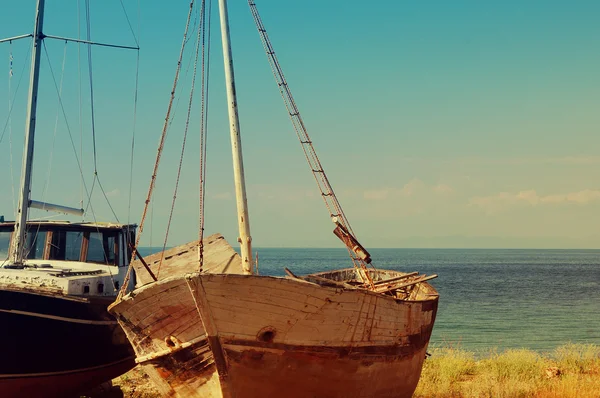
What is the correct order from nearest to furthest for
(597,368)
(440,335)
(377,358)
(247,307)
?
(247,307) → (377,358) → (597,368) → (440,335)

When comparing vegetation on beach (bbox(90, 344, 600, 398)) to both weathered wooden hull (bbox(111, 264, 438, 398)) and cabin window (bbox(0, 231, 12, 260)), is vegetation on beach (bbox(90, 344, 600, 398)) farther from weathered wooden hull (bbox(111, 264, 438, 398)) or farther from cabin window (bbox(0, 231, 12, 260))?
cabin window (bbox(0, 231, 12, 260))

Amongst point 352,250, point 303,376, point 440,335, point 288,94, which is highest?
point 288,94

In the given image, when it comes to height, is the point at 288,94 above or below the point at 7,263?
above

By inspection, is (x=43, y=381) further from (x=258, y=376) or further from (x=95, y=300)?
(x=258, y=376)

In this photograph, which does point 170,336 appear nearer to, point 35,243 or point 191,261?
point 191,261

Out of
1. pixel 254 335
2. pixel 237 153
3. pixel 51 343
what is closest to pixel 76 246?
pixel 51 343

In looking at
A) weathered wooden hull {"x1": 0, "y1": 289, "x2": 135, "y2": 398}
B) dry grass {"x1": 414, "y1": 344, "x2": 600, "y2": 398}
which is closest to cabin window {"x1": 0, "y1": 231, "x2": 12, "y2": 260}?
weathered wooden hull {"x1": 0, "y1": 289, "x2": 135, "y2": 398}

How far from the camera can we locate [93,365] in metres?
14.1

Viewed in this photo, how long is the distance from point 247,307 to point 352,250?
4435 mm

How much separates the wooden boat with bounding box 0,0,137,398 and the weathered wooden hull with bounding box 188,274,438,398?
4833 mm

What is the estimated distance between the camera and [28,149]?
16.0 meters

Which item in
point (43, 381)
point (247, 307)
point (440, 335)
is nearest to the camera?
point (247, 307)

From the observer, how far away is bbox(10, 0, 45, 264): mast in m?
14.9

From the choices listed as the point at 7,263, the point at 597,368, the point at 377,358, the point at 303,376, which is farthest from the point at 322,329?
the point at 597,368
